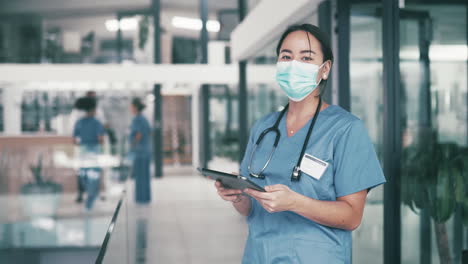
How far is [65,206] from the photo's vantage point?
773 centimetres

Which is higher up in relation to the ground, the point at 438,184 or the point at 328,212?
the point at 328,212

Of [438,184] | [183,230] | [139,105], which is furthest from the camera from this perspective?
[139,105]

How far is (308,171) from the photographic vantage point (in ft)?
5.41

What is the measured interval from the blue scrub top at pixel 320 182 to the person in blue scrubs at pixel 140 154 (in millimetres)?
6737

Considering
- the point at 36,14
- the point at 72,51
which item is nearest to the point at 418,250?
the point at 72,51

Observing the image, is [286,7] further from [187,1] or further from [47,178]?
[187,1]

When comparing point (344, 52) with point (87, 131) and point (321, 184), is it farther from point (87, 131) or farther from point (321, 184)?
point (87, 131)

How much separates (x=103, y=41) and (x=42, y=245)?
250 inches

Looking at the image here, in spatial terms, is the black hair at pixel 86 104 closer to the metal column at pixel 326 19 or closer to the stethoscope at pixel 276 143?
the metal column at pixel 326 19

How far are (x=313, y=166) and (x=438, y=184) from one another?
1662mm

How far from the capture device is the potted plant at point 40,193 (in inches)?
299

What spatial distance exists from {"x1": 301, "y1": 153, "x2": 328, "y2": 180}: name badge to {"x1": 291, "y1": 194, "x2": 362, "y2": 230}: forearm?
4.0 inches

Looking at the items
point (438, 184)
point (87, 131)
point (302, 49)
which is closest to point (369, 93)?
point (438, 184)

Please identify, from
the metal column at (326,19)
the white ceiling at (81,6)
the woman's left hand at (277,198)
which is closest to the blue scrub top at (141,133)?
the metal column at (326,19)
